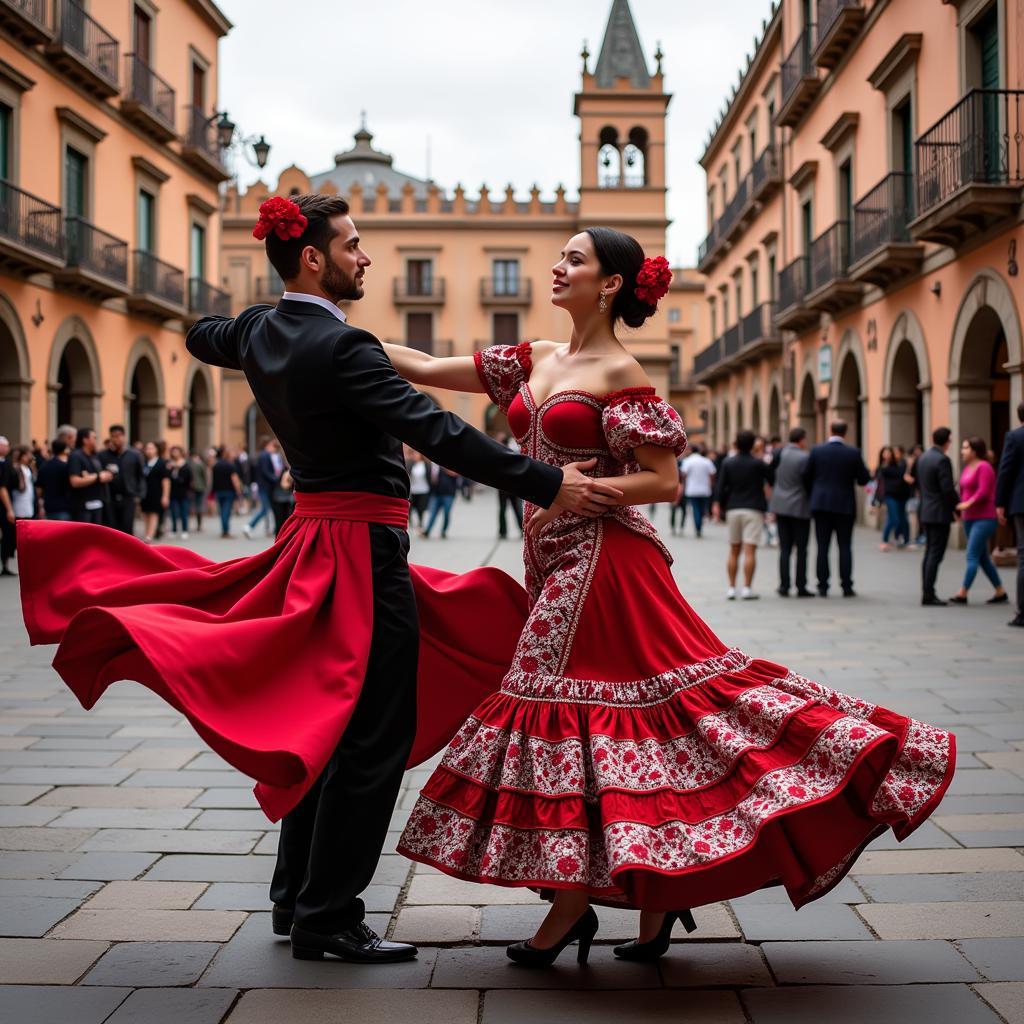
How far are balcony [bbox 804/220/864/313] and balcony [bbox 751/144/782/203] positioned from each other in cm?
534

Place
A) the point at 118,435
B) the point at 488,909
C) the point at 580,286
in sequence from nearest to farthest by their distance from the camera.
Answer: the point at 580,286 → the point at 488,909 → the point at 118,435

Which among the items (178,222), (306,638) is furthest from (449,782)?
(178,222)

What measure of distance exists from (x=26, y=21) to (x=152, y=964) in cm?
2007

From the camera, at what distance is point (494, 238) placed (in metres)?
53.0

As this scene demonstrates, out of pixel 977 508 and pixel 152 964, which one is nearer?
pixel 152 964

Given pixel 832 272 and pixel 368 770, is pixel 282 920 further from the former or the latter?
pixel 832 272

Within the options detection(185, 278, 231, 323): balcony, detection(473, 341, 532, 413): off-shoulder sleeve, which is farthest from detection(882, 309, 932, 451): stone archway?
detection(473, 341, 532, 413): off-shoulder sleeve

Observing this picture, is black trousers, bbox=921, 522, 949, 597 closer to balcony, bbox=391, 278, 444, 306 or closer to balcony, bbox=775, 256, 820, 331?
balcony, bbox=775, 256, 820, 331

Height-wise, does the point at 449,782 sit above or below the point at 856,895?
above

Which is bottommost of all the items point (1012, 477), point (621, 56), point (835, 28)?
point (1012, 477)

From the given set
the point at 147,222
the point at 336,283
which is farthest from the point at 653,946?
the point at 147,222

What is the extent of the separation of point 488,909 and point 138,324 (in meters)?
24.5

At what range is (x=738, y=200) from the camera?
3450 centimetres

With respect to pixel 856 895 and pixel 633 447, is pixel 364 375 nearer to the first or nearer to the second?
pixel 633 447
